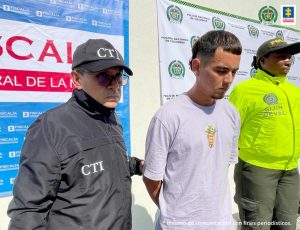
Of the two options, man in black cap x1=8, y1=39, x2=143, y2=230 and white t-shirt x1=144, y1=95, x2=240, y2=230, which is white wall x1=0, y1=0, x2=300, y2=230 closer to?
white t-shirt x1=144, y1=95, x2=240, y2=230

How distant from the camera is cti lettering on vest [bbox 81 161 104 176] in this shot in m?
1.05

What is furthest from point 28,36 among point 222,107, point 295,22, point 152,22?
point 295,22

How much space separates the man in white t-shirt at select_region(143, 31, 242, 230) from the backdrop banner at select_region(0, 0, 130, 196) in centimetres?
99

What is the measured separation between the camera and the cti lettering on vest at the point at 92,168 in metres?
1.05

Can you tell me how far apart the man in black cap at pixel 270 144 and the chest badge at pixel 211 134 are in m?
0.89

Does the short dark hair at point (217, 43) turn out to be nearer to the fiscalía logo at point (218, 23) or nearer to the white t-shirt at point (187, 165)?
the white t-shirt at point (187, 165)

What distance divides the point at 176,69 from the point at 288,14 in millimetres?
2307

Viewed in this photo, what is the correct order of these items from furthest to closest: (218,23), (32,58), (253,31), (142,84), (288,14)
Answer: (288,14)
(253,31)
(218,23)
(142,84)
(32,58)

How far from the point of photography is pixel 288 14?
3.97 m

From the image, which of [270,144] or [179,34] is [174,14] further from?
[270,144]

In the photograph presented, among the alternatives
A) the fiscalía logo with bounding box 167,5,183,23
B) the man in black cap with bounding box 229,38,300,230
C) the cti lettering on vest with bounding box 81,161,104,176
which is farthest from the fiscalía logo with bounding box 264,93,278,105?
the cti lettering on vest with bounding box 81,161,104,176

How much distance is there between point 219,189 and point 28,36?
4.98 ft

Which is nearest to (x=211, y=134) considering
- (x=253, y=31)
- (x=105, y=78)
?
(x=105, y=78)

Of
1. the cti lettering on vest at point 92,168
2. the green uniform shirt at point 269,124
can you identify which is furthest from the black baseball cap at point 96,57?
the green uniform shirt at point 269,124
